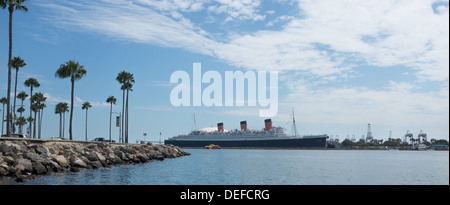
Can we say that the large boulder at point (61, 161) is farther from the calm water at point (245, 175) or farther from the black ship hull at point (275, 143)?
the black ship hull at point (275, 143)

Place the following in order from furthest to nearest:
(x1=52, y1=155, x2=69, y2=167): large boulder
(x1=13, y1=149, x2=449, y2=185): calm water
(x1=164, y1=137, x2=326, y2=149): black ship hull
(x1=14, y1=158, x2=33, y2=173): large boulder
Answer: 1. (x1=164, y1=137, x2=326, y2=149): black ship hull
2. (x1=52, y1=155, x2=69, y2=167): large boulder
3. (x1=13, y1=149, x2=449, y2=185): calm water
4. (x1=14, y1=158, x2=33, y2=173): large boulder

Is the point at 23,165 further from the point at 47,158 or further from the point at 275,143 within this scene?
the point at 275,143

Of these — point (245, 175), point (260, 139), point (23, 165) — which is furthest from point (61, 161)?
point (260, 139)

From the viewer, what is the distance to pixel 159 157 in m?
61.8

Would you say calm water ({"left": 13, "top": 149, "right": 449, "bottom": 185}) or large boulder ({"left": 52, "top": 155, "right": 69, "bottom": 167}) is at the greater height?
large boulder ({"left": 52, "top": 155, "right": 69, "bottom": 167})

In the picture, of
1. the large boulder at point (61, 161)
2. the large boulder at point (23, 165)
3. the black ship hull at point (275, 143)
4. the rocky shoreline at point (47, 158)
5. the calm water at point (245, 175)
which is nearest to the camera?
the large boulder at point (23, 165)

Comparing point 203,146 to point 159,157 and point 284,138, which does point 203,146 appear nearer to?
point 284,138

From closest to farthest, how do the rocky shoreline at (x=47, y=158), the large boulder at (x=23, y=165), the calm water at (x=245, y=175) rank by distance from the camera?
the large boulder at (x=23, y=165) → the rocky shoreline at (x=47, y=158) → the calm water at (x=245, y=175)

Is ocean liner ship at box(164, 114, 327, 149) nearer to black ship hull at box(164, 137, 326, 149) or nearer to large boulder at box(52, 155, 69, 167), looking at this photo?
black ship hull at box(164, 137, 326, 149)

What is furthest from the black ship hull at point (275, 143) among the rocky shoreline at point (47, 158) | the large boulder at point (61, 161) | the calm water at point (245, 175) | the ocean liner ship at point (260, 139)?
the large boulder at point (61, 161)

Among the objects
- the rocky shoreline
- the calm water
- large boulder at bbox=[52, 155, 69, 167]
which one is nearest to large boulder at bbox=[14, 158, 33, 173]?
the rocky shoreline

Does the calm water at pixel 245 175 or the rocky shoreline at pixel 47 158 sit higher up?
the rocky shoreline at pixel 47 158

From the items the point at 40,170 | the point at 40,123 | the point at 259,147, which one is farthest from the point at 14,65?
the point at 259,147
